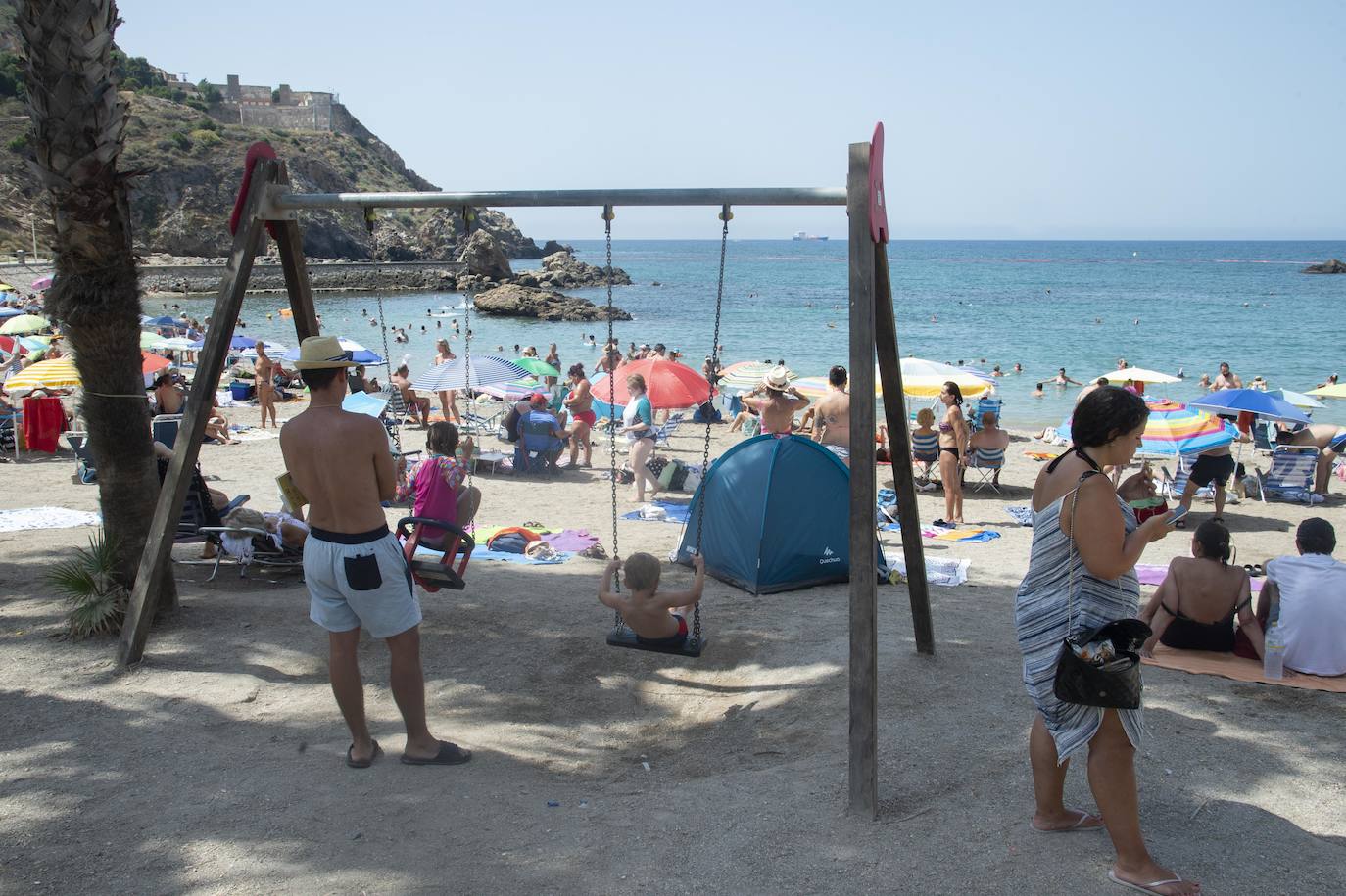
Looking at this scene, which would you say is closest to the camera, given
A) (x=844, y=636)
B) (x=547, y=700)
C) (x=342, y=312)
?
(x=547, y=700)

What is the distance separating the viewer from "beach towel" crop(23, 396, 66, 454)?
501 inches

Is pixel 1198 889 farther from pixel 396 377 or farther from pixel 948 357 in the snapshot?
pixel 948 357

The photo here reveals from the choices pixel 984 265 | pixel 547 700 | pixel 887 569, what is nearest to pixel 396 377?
pixel 887 569

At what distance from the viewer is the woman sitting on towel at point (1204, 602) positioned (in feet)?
17.7

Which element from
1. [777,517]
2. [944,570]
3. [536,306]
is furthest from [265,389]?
[536,306]

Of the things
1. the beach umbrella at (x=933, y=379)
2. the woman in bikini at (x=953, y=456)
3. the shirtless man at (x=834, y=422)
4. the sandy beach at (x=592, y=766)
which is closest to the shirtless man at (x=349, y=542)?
the sandy beach at (x=592, y=766)

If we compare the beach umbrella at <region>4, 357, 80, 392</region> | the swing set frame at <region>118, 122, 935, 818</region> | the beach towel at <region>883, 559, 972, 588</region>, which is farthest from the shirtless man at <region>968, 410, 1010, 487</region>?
the beach umbrella at <region>4, 357, 80, 392</region>

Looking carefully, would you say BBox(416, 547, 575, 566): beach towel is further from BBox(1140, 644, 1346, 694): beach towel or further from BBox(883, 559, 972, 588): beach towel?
BBox(1140, 644, 1346, 694): beach towel

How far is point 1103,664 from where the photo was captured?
9.67ft

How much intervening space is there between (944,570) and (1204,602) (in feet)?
8.60

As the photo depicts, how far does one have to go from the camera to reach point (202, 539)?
6906 millimetres

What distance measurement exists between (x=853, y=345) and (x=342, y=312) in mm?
46554

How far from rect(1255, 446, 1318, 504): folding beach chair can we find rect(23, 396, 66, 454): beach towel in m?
14.8

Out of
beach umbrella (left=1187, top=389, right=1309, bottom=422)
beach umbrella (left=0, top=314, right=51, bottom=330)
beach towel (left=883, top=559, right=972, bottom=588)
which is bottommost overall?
beach towel (left=883, top=559, right=972, bottom=588)
